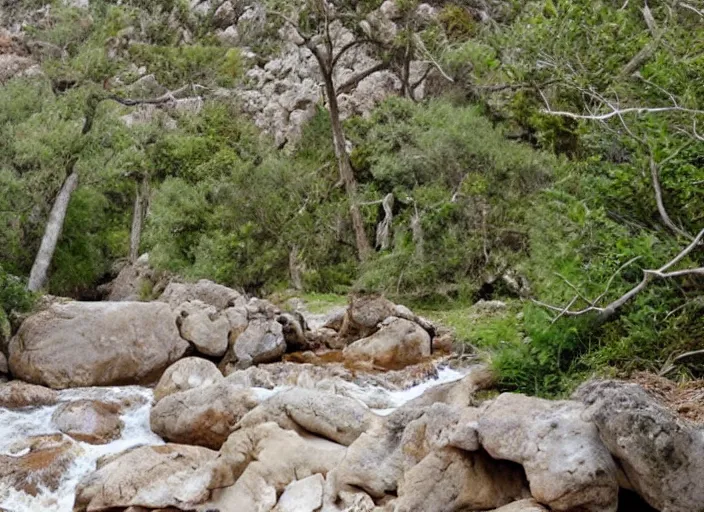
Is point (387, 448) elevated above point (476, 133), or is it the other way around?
point (476, 133)

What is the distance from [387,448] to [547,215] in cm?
603

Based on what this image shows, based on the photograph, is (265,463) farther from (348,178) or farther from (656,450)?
(348,178)

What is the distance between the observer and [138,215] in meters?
24.2

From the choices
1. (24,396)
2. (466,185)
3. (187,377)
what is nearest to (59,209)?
(24,396)

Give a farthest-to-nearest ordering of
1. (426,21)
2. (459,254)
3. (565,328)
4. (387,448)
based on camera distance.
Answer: (426,21) → (459,254) → (565,328) → (387,448)

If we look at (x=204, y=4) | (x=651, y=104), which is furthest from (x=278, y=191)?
(x=204, y=4)

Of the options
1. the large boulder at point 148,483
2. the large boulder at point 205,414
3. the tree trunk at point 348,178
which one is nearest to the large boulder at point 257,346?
the large boulder at point 205,414

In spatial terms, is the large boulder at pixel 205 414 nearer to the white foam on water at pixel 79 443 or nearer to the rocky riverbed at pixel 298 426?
the rocky riverbed at pixel 298 426

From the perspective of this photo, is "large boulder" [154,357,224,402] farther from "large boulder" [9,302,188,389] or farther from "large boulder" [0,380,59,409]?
"large boulder" [0,380,59,409]

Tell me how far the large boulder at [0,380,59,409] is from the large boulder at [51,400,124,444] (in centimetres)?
74

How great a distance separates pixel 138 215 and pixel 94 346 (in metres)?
14.9

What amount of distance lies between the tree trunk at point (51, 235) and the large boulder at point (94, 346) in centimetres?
496

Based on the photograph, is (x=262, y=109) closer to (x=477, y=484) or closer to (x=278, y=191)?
(x=278, y=191)

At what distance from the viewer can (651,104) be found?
6629 mm
